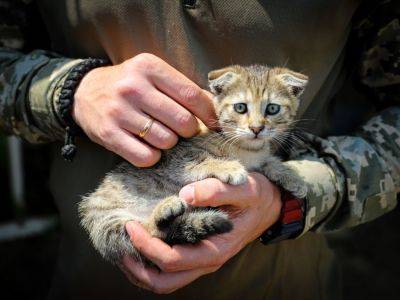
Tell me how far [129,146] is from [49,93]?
1.13ft

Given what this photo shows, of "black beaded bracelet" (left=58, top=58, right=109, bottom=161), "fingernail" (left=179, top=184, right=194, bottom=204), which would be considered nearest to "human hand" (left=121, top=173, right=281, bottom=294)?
"fingernail" (left=179, top=184, right=194, bottom=204)

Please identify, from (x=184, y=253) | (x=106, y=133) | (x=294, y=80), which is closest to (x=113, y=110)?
(x=106, y=133)

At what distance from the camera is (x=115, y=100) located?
1607 millimetres

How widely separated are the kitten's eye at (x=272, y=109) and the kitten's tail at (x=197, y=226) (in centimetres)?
44

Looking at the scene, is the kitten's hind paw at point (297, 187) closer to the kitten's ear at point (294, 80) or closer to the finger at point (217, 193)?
the finger at point (217, 193)

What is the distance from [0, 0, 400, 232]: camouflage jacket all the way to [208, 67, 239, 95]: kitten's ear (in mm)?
341

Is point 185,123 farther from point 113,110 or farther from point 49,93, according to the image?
point 49,93

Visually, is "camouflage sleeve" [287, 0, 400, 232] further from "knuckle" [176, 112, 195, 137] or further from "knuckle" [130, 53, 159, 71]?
"knuckle" [130, 53, 159, 71]

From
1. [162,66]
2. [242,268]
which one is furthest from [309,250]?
[162,66]

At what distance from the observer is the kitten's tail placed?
1560 millimetres

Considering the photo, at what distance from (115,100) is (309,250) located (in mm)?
906

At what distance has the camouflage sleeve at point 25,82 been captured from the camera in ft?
5.72

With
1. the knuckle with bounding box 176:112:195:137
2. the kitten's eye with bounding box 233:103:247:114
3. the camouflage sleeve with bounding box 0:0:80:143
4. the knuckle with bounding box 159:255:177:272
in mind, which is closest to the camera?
the knuckle with bounding box 159:255:177:272

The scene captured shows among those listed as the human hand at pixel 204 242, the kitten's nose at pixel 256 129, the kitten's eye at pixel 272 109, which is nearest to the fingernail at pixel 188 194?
the human hand at pixel 204 242
